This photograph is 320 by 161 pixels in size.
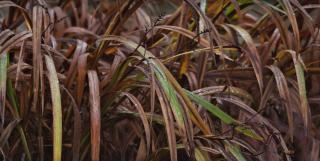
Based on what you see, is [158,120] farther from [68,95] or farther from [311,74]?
[311,74]

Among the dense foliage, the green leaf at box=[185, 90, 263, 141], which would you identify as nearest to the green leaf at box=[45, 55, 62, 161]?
the dense foliage

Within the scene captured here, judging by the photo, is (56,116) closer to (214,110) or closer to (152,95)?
(152,95)

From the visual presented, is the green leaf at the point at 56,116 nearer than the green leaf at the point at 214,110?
Yes

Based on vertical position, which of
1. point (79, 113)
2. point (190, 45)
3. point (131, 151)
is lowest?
point (131, 151)

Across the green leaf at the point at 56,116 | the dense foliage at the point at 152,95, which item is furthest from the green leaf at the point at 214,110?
the green leaf at the point at 56,116

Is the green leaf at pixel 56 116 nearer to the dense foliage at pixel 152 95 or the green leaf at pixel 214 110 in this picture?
the dense foliage at pixel 152 95

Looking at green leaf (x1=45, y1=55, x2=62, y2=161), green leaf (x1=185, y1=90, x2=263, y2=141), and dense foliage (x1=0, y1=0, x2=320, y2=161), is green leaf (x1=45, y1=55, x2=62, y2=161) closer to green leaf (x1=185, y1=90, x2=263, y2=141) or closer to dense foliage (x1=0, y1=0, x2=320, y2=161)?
dense foliage (x1=0, y1=0, x2=320, y2=161)

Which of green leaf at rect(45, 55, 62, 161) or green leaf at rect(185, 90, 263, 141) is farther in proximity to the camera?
green leaf at rect(185, 90, 263, 141)

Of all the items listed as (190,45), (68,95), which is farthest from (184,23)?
(68,95)
